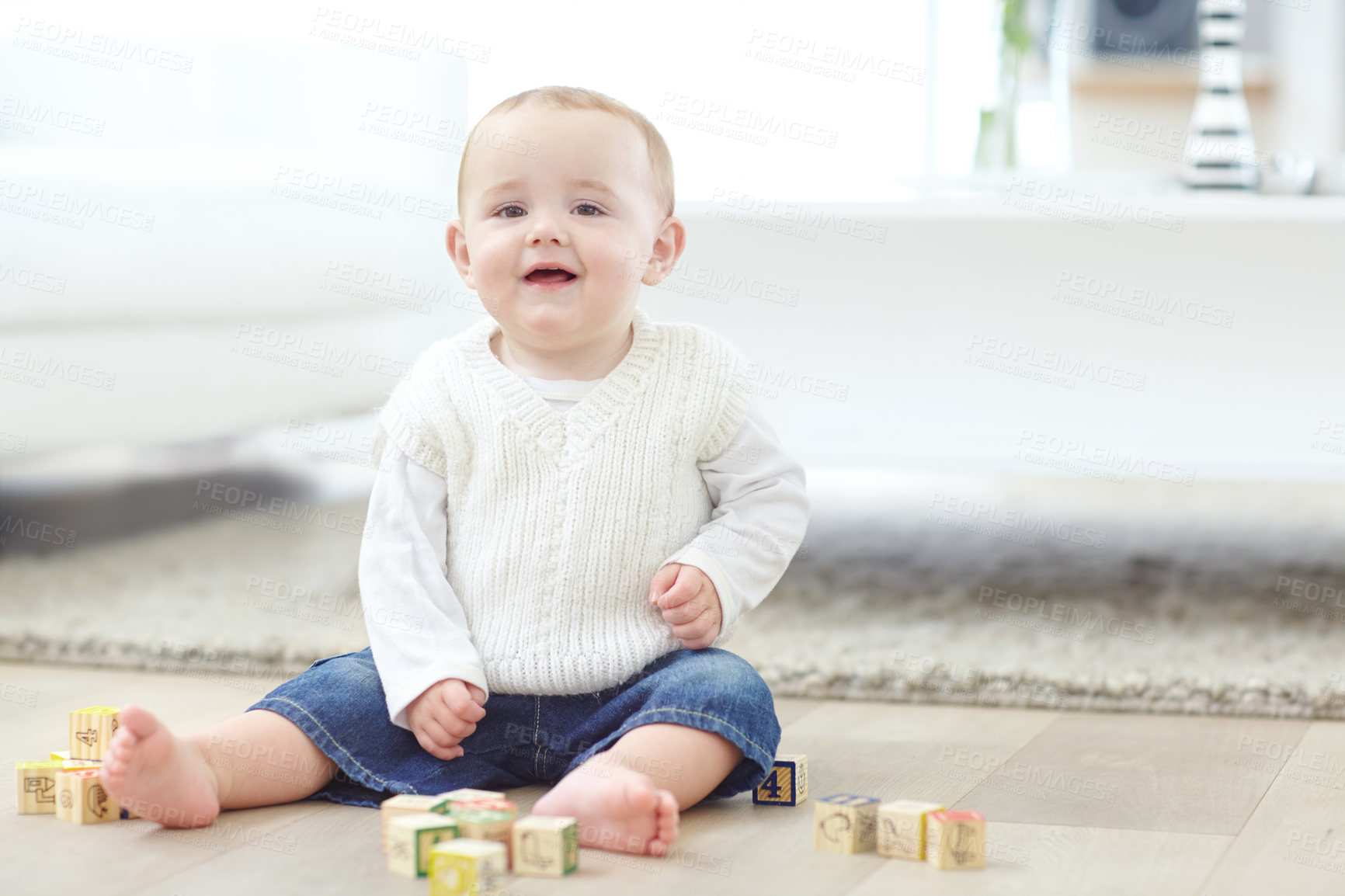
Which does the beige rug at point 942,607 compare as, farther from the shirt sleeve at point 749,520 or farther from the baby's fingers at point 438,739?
the baby's fingers at point 438,739

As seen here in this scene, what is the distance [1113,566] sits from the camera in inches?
68.8

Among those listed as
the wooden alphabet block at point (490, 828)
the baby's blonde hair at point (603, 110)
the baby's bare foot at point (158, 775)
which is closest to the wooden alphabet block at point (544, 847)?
the wooden alphabet block at point (490, 828)

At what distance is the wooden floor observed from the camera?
2.57 feet

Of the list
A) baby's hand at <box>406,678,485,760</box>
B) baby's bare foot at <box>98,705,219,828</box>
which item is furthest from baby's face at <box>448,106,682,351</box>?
baby's bare foot at <box>98,705,219,828</box>

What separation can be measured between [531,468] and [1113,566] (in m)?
1.00

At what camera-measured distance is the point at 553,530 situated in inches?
39.1

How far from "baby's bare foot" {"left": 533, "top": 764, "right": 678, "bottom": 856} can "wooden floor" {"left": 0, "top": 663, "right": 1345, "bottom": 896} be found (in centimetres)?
1

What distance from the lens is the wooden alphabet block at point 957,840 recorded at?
31.8 inches

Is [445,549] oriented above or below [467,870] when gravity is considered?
above

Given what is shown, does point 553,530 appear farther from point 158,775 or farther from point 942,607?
point 942,607

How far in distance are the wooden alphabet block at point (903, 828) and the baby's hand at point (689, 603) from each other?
0.19 metres

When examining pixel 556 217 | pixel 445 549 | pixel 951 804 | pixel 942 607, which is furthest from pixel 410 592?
pixel 942 607

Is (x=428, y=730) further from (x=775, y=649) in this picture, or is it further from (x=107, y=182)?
(x=107, y=182)

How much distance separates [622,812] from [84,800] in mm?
363
